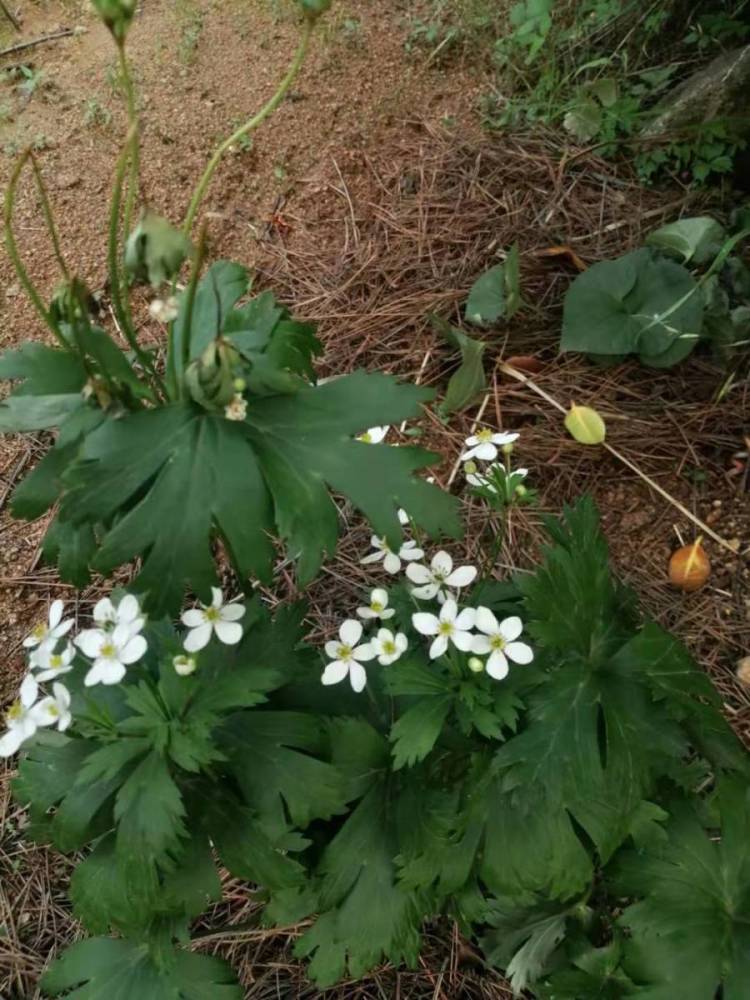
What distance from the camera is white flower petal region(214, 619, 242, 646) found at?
130 cm

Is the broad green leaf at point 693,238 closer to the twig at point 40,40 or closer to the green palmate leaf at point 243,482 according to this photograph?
the green palmate leaf at point 243,482

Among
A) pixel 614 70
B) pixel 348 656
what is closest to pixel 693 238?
pixel 614 70

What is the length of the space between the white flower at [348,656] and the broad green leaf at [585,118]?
6.85 feet

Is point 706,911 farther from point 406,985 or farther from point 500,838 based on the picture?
point 406,985

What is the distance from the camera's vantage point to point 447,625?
131cm

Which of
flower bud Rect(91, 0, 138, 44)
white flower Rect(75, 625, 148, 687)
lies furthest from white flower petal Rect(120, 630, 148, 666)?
flower bud Rect(91, 0, 138, 44)

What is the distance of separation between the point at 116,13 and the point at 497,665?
1023 mm

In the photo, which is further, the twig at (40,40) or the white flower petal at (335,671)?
the twig at (40,40)

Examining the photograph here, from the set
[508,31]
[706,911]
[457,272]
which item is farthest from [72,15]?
[706,911]

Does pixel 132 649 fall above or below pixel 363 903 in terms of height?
above

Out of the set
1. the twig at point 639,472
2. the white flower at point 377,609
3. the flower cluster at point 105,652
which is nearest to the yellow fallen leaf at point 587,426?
the twig at point 639,472

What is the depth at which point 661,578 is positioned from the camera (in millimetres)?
2127

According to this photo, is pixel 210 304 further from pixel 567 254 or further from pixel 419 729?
pixel 567 254

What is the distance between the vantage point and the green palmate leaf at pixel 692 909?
1.27m
